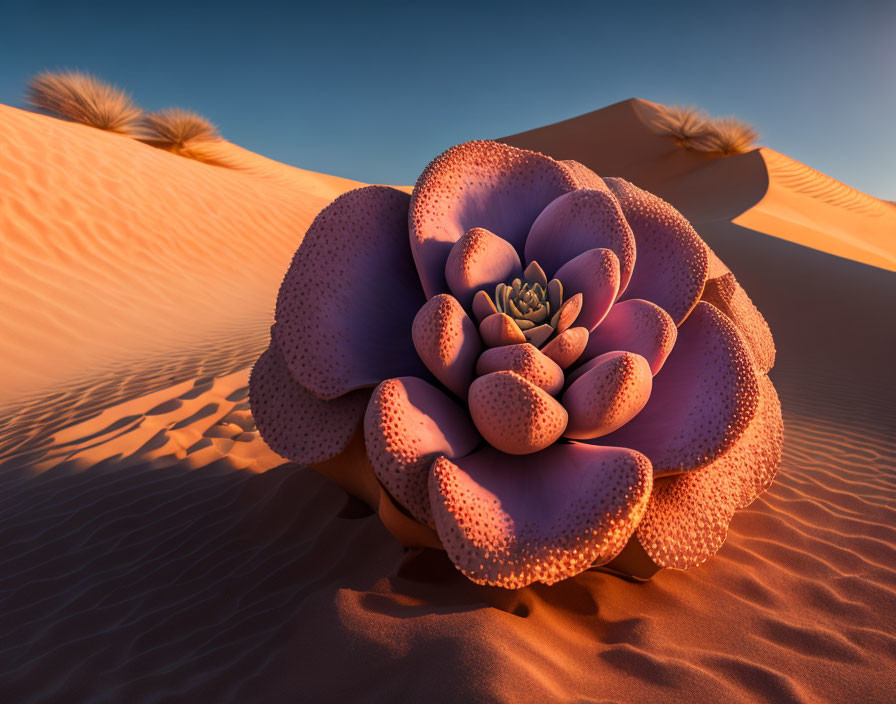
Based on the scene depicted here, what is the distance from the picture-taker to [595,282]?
132cm

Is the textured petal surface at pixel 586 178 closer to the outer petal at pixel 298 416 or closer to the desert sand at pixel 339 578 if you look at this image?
the outer petal at pixel 298 416

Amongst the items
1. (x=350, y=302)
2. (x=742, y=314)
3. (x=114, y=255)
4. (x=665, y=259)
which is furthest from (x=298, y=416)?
(x=114, y=255)

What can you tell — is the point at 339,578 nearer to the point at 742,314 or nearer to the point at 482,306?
the point at 482,306

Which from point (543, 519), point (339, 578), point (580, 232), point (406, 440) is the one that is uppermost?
point (580, 232)

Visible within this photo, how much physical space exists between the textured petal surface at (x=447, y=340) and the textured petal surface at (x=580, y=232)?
0.39 metres

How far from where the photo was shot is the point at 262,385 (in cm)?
152

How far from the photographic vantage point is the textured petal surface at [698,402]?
1215 mm

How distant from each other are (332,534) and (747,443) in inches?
52.9

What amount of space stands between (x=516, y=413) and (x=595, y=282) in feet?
1.43

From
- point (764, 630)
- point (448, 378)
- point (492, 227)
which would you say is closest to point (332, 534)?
point (448, 378)

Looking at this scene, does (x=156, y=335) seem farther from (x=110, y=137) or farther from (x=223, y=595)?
(x=110, y=137)

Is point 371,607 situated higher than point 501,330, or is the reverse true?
point 501,330

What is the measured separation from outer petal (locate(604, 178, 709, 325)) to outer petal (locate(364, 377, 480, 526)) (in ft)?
2.33

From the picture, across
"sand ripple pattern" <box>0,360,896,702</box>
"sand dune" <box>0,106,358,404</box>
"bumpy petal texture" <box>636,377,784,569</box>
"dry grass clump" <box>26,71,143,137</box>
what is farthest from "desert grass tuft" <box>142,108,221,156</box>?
"bumpy petal texture" <box>636,377,784,569</box>
